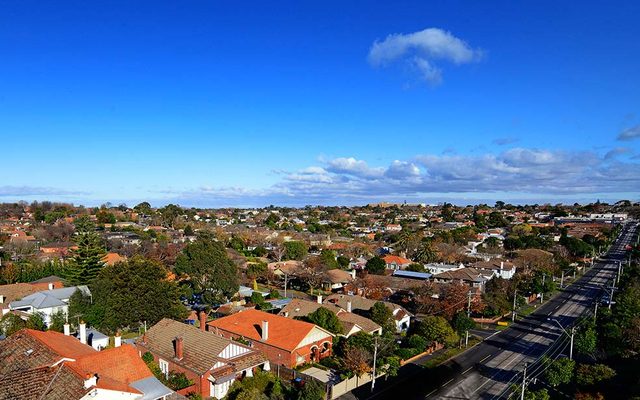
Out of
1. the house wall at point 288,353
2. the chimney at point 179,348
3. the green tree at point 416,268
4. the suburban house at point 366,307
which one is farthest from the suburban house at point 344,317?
the green tree at point 416,268

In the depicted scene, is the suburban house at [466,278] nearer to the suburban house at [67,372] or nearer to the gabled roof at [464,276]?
the gabled roof at [464,276]

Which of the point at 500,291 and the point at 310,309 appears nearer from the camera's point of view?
the point at 310,309

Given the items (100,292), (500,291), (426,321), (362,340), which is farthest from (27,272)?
(500,291)

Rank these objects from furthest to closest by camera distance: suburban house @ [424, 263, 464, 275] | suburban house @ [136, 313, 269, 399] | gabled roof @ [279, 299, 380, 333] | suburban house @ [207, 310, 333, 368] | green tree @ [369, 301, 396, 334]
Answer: suburban house @ [424, 263, 464, 275] → green tree @ [369, 301, 396, 334] → gabled roof @ [279, 299, 380, 333] → suburban house @ [207, 310, 333, 368] → suburban house @ [136, 313, 269, 399]

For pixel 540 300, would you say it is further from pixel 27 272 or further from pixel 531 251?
pixel 27 272

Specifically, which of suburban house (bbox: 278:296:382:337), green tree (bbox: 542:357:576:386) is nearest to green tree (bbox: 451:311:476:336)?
suburban house (bbox: 278:296:382:337)

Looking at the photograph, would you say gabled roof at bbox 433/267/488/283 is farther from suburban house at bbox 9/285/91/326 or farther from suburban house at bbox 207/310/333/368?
suburban house at bbox 9/285/91/326
